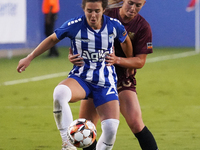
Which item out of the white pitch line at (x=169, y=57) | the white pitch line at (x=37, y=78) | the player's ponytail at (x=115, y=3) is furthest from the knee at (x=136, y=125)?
the white pitch line at (x=169, y=57)

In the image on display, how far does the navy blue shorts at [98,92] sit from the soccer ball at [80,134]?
28 cm

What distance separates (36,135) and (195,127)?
2.05m

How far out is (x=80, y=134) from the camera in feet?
12.2

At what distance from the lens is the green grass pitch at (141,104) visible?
201 inches

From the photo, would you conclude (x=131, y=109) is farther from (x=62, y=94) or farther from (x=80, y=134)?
(x=62, y=94)

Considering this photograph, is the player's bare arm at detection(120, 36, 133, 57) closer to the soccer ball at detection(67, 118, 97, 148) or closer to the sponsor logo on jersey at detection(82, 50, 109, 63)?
the sponsor logo on jersey at detection(82, 50, 109, 63)

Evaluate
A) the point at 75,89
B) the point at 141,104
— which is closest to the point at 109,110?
the point at 75,89

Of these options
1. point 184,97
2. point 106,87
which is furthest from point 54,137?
point 184,97

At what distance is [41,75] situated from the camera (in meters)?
10.4

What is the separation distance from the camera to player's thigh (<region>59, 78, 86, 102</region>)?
12.5ft

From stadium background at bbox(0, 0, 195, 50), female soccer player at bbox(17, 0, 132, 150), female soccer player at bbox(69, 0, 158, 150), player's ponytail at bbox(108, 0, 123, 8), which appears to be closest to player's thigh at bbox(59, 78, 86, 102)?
female soccer player at bbox(17, 0, 132, 150)

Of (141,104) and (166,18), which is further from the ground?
(166,18)

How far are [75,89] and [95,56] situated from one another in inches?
15.0

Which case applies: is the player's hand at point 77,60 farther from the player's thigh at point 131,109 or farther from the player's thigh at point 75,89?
the player's thigh at point 131,109
